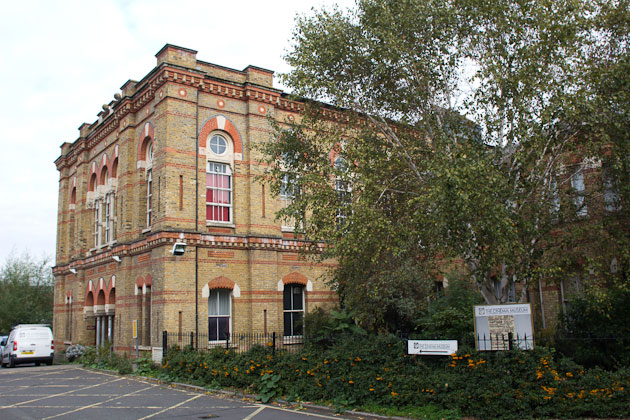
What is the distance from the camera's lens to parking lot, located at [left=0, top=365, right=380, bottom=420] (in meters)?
11.6

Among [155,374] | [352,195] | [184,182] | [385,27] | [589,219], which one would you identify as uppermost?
[385,27]

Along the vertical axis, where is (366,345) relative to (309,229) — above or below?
below

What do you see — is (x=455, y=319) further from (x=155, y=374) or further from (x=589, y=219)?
(x=155, y=374)

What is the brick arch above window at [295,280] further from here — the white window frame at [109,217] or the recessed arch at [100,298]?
the recessed arch at [100,298]

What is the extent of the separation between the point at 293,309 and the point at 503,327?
1227cm

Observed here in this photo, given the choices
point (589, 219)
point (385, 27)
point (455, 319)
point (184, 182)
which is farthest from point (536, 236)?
point (184, 182)

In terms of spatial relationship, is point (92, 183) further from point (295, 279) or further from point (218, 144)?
point (295, 279)

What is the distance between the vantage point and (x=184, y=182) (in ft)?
65.4

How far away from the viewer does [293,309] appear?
22.2m

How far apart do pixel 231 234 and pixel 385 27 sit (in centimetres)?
1070

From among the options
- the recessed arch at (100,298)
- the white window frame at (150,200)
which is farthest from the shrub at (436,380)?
the recessed arch at (100,298)

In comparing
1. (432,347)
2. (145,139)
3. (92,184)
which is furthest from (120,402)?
(92,184)

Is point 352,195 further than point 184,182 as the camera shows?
No

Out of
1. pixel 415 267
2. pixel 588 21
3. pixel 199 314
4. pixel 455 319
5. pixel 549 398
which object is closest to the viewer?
pixel 549 398
